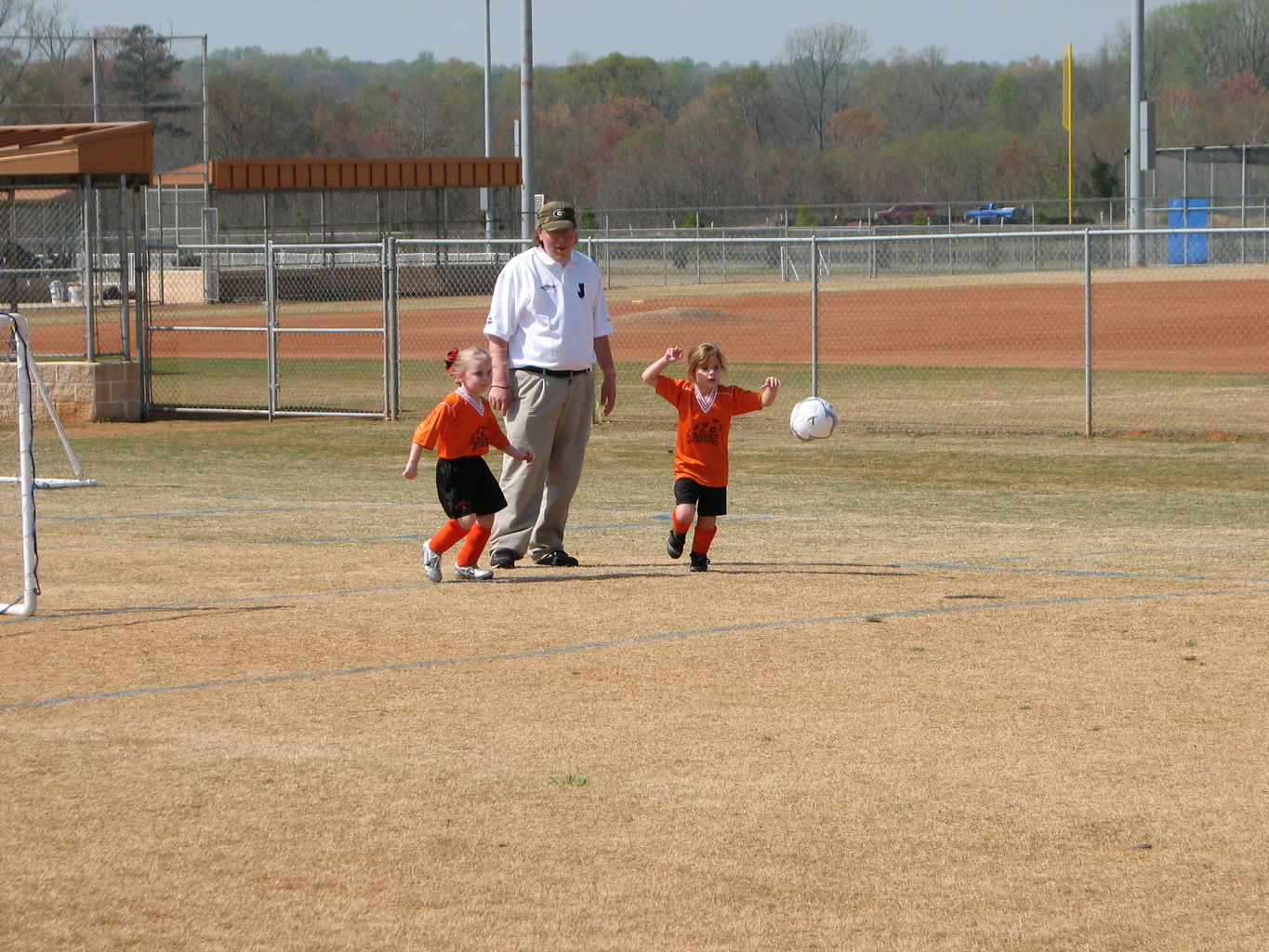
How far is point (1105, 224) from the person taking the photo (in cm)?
6041

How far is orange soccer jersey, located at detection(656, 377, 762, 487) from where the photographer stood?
8.71 metres

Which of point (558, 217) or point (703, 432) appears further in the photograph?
point (703, 432)

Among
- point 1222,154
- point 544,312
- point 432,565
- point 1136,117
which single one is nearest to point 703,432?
point 544,312

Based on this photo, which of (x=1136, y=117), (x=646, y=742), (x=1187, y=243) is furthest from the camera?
(x=1187, y=243)

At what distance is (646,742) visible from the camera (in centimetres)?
554

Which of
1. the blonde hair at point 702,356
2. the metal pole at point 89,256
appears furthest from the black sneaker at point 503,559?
the metal pole at point 89,256

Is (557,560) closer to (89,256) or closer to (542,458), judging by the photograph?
(542,458)

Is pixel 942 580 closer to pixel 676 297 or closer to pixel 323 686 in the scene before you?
pixel 323 686

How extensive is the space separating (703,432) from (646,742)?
133 inches

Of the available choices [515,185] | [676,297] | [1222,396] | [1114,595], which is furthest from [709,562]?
[515,185]

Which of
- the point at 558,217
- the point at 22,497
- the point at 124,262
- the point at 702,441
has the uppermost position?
the point at 124,262

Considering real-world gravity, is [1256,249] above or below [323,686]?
above

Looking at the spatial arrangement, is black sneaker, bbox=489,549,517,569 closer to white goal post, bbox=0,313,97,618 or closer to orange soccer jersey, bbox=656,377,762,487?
orange soccer jersey, bbox=656,377,762,487

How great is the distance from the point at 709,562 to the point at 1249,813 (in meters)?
4.52
